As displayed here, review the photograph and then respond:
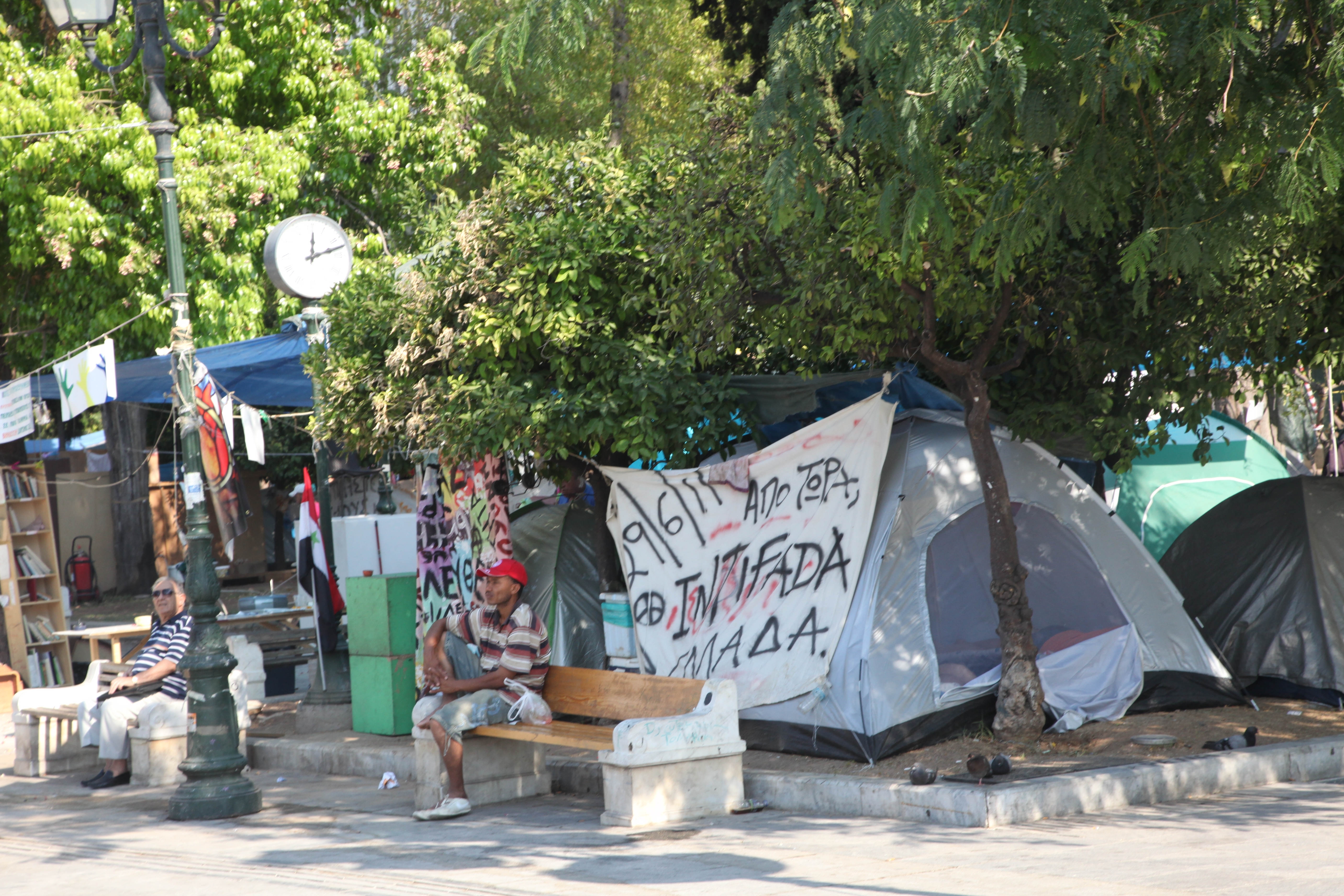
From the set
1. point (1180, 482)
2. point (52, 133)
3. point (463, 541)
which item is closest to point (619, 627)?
point (463, 541)

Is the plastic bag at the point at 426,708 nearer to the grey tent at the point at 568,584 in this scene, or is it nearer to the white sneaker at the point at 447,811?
the white sneaker at the point at 447,811

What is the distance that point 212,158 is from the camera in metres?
15.6

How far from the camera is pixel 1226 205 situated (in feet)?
21.6

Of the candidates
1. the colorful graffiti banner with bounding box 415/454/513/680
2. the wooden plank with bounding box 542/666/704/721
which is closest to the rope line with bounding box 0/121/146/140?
the colorful graffiti banner with bounding box 415/454/513/680

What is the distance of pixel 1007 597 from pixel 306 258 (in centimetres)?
617

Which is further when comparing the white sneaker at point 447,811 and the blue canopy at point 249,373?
the blue canopy at point 249,373

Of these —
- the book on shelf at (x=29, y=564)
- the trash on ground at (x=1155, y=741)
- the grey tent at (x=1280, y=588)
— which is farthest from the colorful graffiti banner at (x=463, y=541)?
the book on shelf at (x=29, y=564)

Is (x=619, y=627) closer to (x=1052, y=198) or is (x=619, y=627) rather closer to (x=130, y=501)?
(x=1052, y=198)

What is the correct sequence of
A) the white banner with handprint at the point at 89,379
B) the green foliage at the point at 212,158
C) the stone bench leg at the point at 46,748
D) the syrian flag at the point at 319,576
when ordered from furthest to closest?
the green foliage at the point at 212,158
the white banner with handprint at the point at 89,379
the syrian flag at the point at 319,576
the stone bench leg at the point at 46,748

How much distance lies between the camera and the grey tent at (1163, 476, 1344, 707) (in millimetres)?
8984

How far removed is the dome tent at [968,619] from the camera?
785 centimetres

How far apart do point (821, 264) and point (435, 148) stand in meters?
10.7

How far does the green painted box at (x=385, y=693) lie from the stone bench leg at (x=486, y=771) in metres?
1.53

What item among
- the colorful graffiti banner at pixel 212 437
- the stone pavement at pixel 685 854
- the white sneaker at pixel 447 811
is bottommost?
the stone pavement at pixel 685 854
